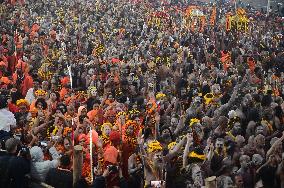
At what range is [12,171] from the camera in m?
5.99

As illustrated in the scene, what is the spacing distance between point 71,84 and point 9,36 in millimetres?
6030

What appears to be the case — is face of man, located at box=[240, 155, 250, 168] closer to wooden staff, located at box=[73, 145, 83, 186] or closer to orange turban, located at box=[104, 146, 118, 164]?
orange turban, located at box=[104, 146, 118, 164]

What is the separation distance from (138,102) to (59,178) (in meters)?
6.01

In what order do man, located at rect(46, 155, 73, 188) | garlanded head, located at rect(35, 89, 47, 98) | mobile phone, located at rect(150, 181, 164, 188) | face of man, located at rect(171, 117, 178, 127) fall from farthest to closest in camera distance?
garlanded head, located at rect(35, 89, 47, 98)
face of man, located at rect(171, 117, 178, 127)
mobile phone, located at rect(150, 181, 164, 188)
man, located at rect(46, 155, 73, 188)

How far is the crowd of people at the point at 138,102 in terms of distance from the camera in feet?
24.6

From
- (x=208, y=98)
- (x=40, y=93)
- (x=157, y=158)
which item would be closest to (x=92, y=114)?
(x=40, y=93)

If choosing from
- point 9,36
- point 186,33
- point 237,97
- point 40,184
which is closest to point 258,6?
point 186,33

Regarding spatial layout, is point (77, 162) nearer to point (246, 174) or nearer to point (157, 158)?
point (157, 158)

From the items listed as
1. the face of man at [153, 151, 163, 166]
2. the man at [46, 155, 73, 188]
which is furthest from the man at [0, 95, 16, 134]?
the face of man at [153, 151, 163, 166]

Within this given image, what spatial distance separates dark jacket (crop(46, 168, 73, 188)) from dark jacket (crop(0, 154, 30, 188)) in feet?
1.69

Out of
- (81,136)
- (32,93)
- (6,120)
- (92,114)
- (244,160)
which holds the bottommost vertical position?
(244,160)

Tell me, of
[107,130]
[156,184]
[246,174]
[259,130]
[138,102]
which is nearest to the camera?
[156,184]

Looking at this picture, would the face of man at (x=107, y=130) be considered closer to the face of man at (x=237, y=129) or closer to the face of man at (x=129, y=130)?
the face of man at (x=129, y=130)

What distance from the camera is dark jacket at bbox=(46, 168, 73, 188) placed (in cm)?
645
